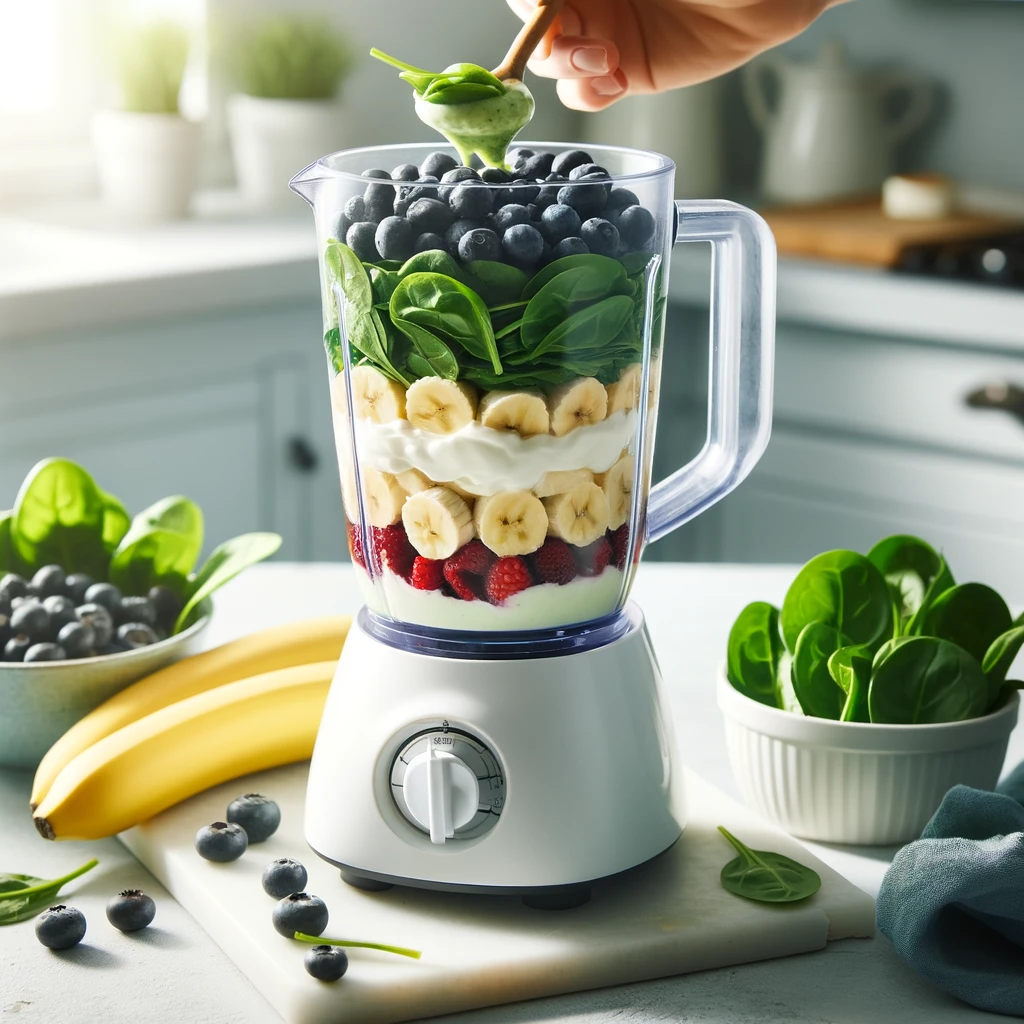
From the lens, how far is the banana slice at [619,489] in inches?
26.0

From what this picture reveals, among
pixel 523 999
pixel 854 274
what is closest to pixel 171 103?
pixel 854 274

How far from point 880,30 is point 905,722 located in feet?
7.05

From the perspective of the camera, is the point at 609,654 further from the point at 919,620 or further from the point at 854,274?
the point at 854,274

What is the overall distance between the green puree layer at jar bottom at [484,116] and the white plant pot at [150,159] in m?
1.66

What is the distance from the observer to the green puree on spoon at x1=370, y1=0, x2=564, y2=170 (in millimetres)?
613

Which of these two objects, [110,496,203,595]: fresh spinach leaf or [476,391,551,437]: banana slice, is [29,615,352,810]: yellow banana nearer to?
[110,496,203,595]: fresh spinach leaf

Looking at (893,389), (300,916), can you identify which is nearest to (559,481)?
(300,916)

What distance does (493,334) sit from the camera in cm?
60

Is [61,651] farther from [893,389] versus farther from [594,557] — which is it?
[893,389]

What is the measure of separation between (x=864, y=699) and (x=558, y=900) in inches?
7.0

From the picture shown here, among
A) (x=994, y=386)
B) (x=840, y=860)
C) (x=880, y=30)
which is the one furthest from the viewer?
(x=880, y=30)

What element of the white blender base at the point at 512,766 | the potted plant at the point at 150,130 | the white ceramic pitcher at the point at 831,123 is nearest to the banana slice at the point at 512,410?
the white blender base at the point at 512,766

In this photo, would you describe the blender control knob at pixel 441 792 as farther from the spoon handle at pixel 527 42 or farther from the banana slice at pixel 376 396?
the spoon handle at pixel 527 42

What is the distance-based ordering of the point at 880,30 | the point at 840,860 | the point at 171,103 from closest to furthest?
1. the point at 840,860
2. the point at 171,103
3. the point at 880,30
